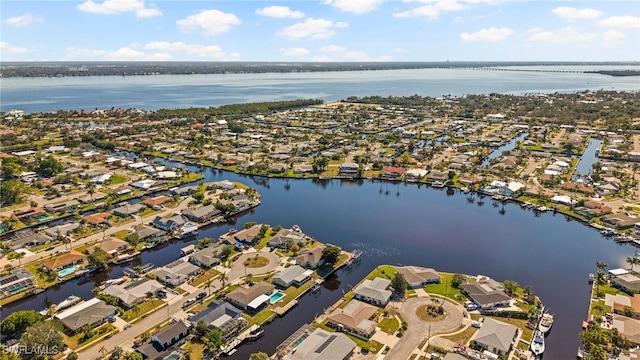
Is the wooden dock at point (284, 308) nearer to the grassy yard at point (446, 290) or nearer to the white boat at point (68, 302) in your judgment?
the grassy yard at point (446, 290)

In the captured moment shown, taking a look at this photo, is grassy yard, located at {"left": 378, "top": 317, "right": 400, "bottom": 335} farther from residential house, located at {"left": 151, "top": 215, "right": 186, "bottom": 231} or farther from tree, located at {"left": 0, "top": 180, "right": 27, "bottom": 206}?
tree, located at {"left": 0, "top": 180, "right": 27, "bottom": 206}

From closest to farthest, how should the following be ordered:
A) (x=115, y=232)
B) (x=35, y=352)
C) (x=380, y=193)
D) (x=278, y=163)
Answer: (x=35, y=352), (x=115, y=232), (x=380, y=193), (x=278, y=163)

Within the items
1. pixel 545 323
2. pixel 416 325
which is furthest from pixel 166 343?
pixel 545 323

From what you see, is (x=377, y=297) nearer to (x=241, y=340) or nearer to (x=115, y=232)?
(x=241, y=340)

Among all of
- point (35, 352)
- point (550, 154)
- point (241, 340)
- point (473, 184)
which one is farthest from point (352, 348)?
point (550, 154)

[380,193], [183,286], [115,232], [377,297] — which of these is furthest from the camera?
[380,193]

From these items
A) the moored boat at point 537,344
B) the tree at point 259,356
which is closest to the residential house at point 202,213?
the tree at point 259,356
